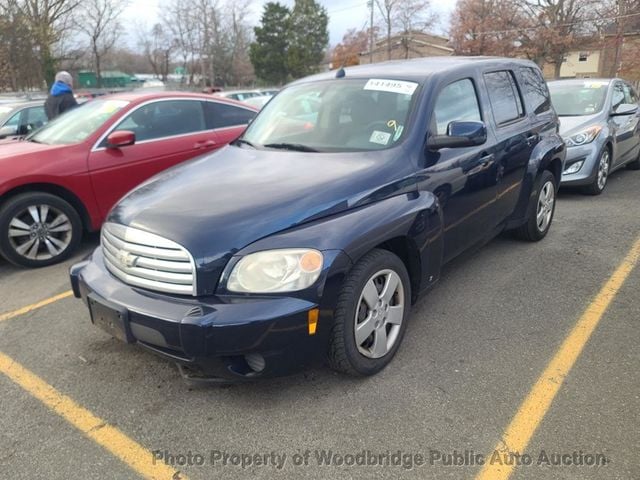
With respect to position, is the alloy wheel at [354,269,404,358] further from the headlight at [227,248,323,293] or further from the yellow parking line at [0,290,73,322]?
the yellow parking line at [0,290,73,322]

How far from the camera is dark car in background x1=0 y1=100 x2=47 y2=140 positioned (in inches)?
319

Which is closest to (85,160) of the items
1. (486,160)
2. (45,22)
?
(486,160)

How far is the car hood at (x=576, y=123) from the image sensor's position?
6.85 metres

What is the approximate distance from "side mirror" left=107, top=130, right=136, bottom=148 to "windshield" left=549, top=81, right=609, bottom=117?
19.6 ft

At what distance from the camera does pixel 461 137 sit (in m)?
3.12

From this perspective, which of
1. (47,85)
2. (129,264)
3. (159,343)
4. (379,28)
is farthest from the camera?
(379,28)

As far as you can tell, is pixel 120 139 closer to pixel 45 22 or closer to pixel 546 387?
pixel 546 387

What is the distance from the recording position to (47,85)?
32.3 metres

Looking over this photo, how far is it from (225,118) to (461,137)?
3707 millimetres

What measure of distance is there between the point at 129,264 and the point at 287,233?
86 cm

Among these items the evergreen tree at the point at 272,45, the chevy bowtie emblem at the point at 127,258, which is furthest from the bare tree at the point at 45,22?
the chevy bowtie emblem at the point at 127,258

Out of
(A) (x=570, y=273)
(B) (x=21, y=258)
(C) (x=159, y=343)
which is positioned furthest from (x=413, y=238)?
(B) (x=21, y=258)

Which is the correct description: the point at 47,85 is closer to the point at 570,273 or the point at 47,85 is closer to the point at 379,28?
the point at 379,28

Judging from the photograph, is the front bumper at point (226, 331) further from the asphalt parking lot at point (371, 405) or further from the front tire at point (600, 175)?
the front tire at point (600, 175)
